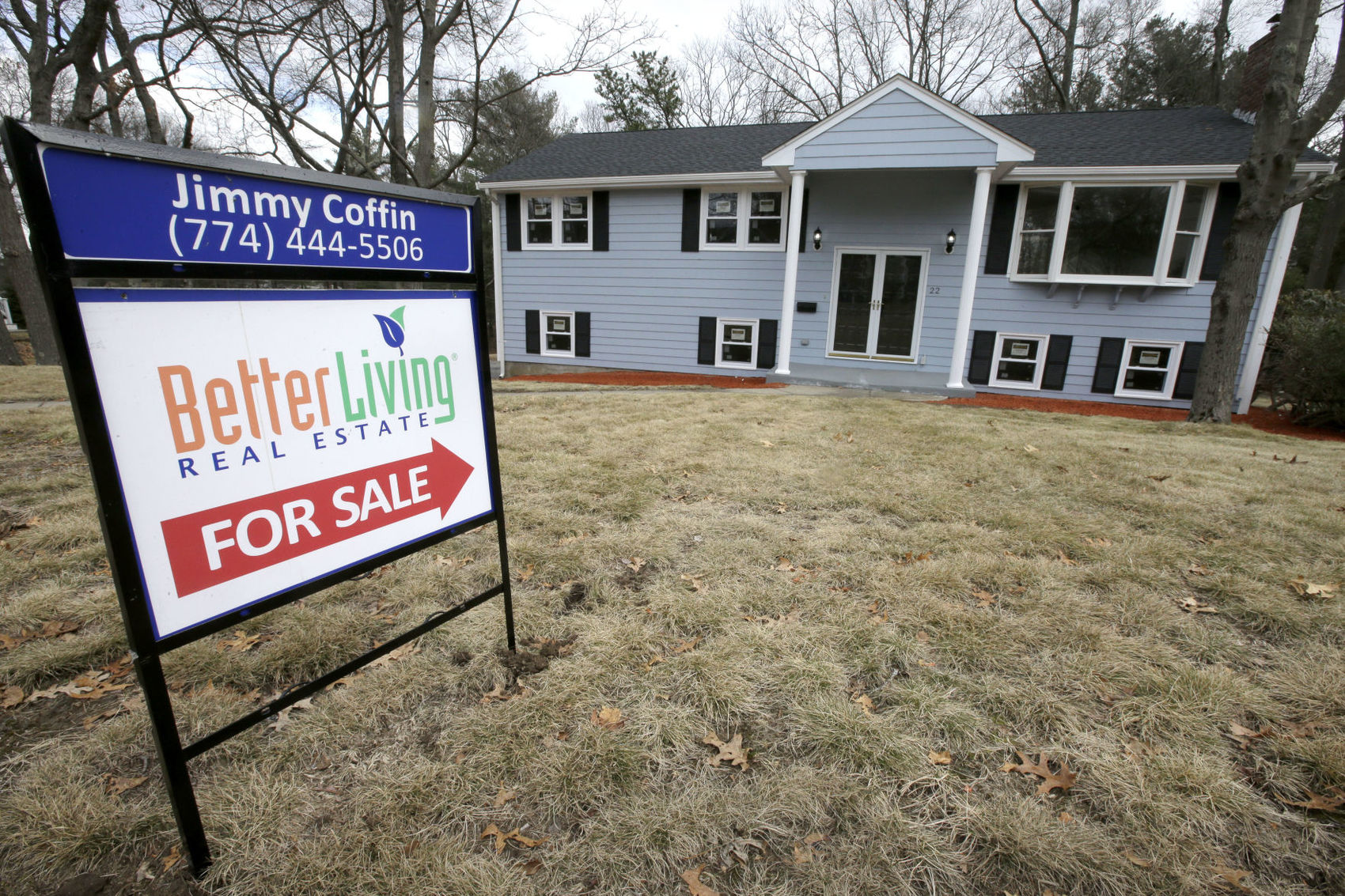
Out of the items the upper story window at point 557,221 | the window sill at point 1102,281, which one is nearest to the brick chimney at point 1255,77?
the window sill at point 1102,281

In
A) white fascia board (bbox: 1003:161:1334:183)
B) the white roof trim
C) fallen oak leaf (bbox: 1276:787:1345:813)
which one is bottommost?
fallen oak leaf (bbox: 1276:787:1345:813)

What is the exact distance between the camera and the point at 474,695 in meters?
2.25

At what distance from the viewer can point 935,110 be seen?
9.36m

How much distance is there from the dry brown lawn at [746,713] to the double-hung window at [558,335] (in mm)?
9830

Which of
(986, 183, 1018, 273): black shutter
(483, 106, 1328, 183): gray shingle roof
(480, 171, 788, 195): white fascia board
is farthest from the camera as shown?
(480, 171, 788, 195): white fascia board

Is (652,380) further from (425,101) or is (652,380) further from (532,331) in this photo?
(425,101)

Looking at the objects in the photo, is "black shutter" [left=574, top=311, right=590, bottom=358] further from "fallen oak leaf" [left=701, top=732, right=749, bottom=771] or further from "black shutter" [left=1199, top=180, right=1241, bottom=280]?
"fallen oak leaf" [left=701, top=732, right=749, bottom=771]

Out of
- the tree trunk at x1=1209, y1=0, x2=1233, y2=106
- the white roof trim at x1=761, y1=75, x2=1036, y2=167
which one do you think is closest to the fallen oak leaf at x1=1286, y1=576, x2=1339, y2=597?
the white roof trim at x1=761, y1=75, x2=1036, y2=167

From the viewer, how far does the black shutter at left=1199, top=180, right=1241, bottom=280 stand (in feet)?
32.1

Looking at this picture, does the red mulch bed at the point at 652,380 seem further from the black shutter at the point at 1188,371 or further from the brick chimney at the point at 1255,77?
the brick chimney at the point at 1255,77

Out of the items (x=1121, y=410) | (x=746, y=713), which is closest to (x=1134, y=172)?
(x=1121, y=410)

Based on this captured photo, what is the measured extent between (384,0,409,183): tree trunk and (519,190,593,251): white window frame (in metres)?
2.54

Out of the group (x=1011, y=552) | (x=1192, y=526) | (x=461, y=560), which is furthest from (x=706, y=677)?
(x=1192, y=526)

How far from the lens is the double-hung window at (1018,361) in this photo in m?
11.0
